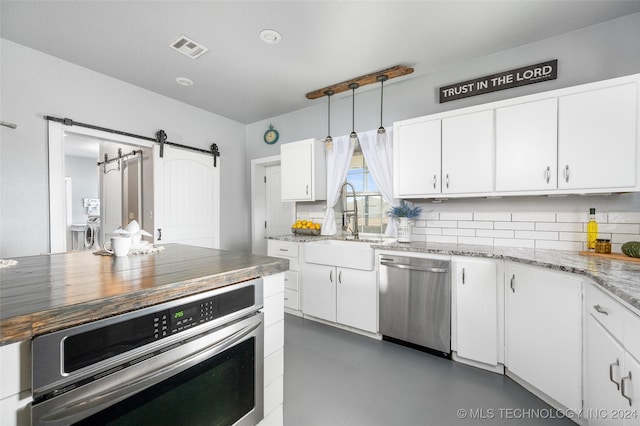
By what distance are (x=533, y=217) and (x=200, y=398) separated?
9.12ft

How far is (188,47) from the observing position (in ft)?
8.14

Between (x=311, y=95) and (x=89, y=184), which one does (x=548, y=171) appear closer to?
(x=311, y=95)

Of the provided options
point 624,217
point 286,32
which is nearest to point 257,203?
point 286,32

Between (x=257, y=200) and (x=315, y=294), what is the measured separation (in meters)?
2.12

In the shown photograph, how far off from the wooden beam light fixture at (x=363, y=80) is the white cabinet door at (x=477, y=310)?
6.48 ft

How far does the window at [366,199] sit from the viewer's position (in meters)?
3.37

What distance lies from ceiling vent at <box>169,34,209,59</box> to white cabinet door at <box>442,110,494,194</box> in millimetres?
2339

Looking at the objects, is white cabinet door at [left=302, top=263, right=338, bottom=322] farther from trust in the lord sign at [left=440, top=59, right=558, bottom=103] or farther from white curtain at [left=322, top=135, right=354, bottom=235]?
trust in the lord sign at [left=440, top=59, right=558, bottom=103]

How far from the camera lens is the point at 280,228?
14.4 ft

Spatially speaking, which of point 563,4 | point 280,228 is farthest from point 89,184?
point 563,4

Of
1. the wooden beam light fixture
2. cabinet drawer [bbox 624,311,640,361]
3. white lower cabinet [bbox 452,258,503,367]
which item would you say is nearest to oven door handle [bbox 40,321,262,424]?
cabinet drawer [bbox 624,311,640,361]

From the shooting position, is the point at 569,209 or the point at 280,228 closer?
the point at 569,209

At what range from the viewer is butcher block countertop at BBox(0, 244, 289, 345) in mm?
651

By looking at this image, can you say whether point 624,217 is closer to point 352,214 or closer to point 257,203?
point 352,214
